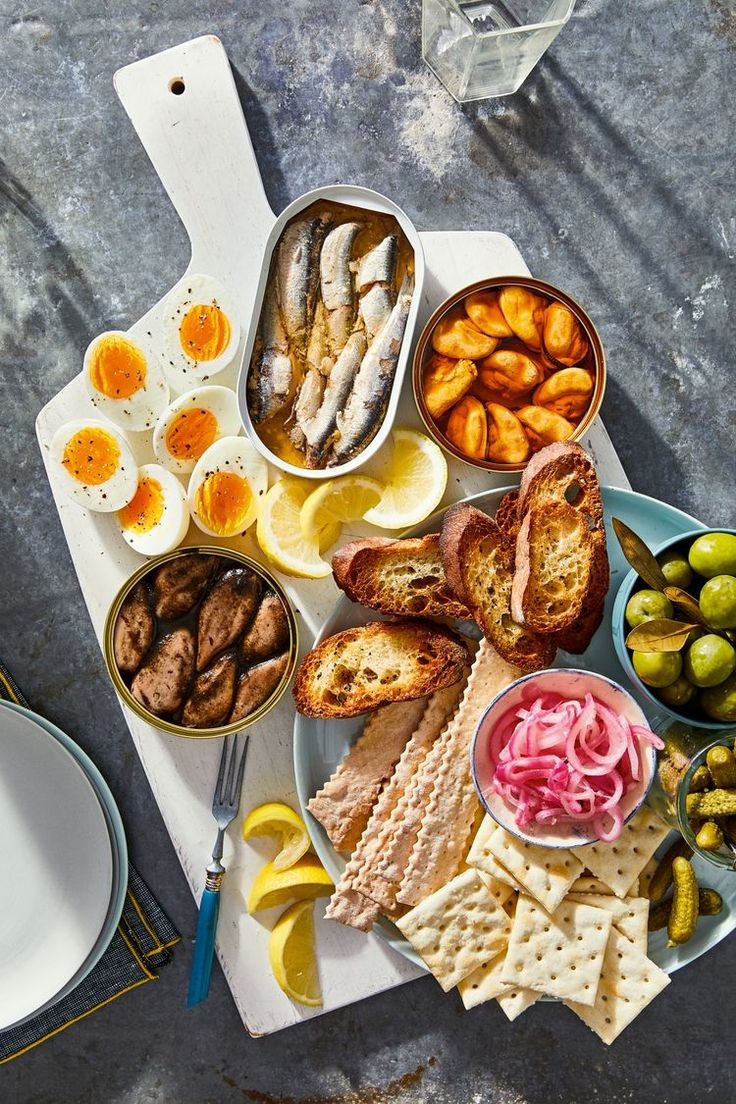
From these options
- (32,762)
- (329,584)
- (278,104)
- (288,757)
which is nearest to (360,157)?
(278,104)

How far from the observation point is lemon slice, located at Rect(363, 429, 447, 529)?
2607mm

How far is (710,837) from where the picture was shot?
223cm

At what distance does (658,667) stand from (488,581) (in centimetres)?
51

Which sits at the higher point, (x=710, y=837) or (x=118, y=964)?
(x=710, y=837)

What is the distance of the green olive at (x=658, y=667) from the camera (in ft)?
7.61

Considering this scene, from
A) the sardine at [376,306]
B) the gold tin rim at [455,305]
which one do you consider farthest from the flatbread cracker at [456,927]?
the sardine at [376,306]

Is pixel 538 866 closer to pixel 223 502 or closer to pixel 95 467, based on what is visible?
pixel 223 502

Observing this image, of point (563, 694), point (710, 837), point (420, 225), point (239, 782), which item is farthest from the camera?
point (420, 225)

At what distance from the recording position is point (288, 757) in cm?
279

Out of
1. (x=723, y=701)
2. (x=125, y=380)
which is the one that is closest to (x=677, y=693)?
(x=723, y=701)

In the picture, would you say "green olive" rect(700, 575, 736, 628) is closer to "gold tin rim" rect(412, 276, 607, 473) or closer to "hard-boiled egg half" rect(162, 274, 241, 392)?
"gold tin rim" rect(412, 276, 607, 473)

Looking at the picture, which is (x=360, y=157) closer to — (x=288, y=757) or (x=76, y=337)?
(x=76, y=337)

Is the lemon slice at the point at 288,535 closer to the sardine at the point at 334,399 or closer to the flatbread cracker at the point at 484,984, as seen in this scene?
the sardine at the point at 334,399

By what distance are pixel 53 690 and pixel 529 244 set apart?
2.17m
